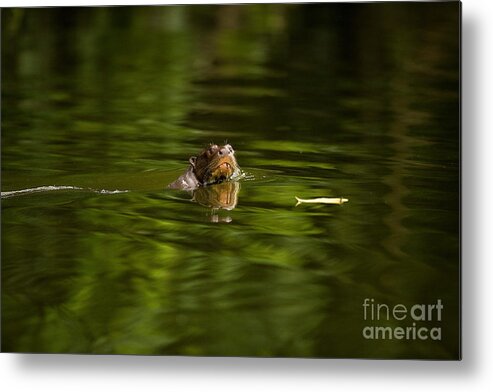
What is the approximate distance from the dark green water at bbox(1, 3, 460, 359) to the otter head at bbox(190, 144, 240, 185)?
0.02 meters

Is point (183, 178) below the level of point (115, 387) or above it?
above

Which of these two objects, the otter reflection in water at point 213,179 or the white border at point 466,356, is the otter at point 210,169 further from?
the white border at point 466,356

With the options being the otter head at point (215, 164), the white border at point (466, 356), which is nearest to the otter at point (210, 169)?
the otter head at point (215, 164)

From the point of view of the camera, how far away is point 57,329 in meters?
2.13

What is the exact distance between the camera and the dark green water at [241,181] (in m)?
2.07

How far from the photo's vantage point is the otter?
212 centimetres

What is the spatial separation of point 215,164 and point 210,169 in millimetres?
16

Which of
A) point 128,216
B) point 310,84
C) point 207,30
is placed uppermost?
point 207,30

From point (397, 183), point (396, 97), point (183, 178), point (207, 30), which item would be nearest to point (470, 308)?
point (397, 183)

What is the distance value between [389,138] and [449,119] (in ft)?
0.46

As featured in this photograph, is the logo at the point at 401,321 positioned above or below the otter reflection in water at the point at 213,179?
below

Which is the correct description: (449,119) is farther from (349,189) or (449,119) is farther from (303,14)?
(303,14)

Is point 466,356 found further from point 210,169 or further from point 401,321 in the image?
point 210,169

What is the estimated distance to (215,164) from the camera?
2.11 m
